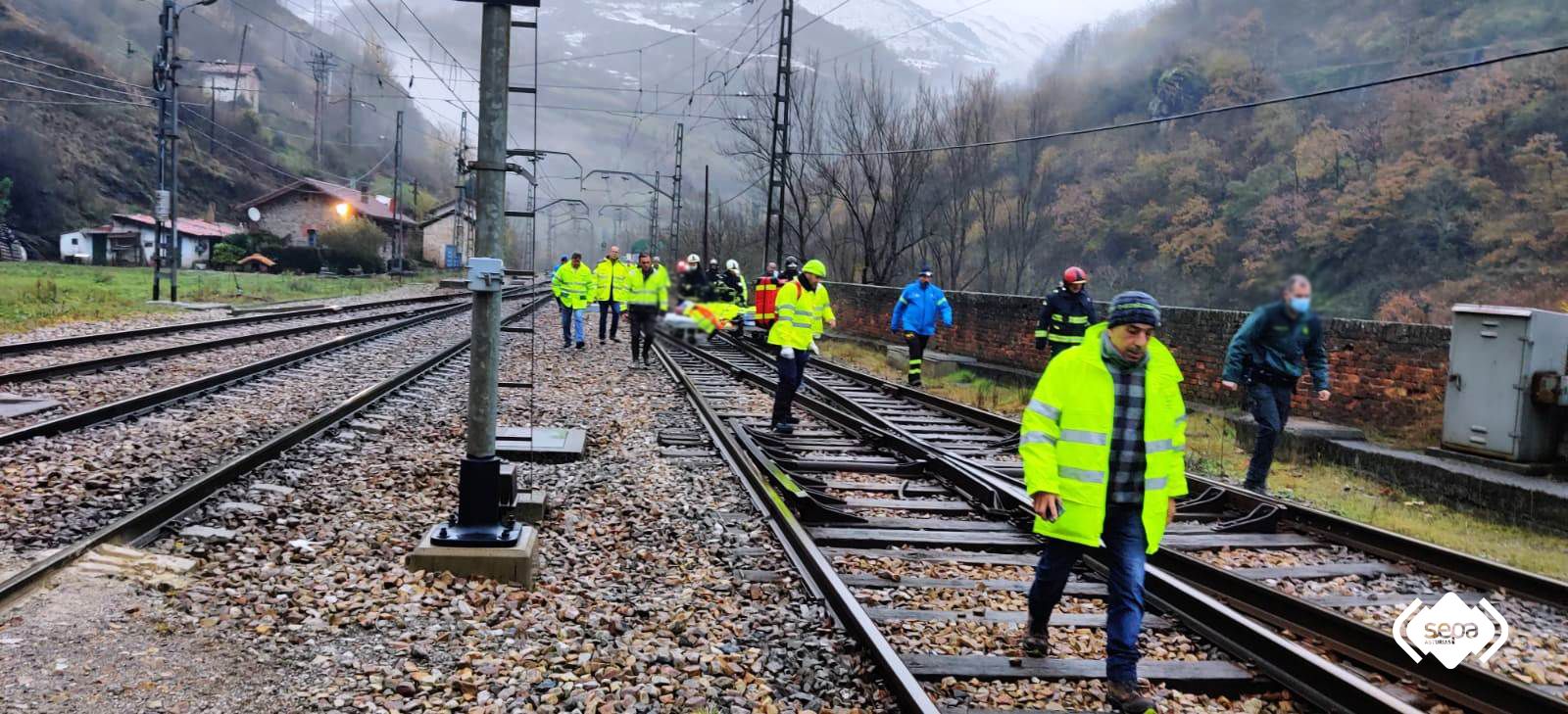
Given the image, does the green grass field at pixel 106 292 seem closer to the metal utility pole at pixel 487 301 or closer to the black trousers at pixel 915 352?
the black trousers at pixel 915 352

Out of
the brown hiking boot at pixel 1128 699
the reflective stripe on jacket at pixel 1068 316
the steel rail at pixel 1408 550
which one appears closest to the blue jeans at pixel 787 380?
the reflective stripe on jacket at pixel 1068 316

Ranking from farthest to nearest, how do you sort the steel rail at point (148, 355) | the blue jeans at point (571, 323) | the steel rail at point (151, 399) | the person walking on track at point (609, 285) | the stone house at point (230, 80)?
the stone house at point (230, 80)
the blue jeans at point (571, 323)
the person walking on track at point (609, 285)
the steel rail at point (148, 355)
the steel rail at point (151, 399)

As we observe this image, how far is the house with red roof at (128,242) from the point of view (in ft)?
176

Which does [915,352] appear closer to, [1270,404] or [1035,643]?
[1270,404]

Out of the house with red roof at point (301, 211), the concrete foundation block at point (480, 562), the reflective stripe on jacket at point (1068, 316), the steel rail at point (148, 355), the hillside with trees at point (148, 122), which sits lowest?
the concrete foundation block at point (480, 562)

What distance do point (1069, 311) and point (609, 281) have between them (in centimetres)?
928

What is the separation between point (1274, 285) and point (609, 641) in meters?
3.59

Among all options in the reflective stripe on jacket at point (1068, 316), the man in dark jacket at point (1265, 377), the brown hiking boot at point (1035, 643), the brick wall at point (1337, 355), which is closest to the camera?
the brown hiking boot at point (1035, 643)

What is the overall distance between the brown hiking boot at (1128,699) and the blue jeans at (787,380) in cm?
601

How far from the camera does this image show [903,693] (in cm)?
406

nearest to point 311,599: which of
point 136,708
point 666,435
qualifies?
point 136,708

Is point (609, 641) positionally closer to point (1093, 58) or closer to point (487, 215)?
point (487, 215)

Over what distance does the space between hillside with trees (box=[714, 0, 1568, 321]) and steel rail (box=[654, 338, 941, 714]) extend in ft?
6.50

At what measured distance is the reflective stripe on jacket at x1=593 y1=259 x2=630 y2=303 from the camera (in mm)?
15859
